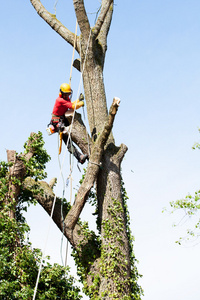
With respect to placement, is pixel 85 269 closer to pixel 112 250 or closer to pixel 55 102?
pixel 112 250

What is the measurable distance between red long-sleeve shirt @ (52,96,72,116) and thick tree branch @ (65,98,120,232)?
0.95 m

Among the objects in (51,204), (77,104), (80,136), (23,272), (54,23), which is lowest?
(23,272)

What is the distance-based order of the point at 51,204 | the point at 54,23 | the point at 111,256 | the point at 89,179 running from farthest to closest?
the point at 54,23
the point at 51,204
the point at 89,179
the point at 111,256

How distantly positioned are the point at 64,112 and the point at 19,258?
2.71 metres

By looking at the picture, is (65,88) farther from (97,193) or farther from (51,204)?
(51,204)

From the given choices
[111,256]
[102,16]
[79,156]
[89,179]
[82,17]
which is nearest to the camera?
[111,256]

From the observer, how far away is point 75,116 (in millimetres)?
7594

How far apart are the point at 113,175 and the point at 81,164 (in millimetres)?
679

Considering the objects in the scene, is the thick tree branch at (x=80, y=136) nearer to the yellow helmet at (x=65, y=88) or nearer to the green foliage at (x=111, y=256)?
the yellow helmet at (x=65, y=88)

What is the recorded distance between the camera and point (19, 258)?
22.1 ft

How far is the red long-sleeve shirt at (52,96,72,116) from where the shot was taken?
7488mm

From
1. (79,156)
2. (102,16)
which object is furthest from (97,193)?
(102,16)

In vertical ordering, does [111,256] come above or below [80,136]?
below

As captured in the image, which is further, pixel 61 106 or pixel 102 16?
pixel 102 16
